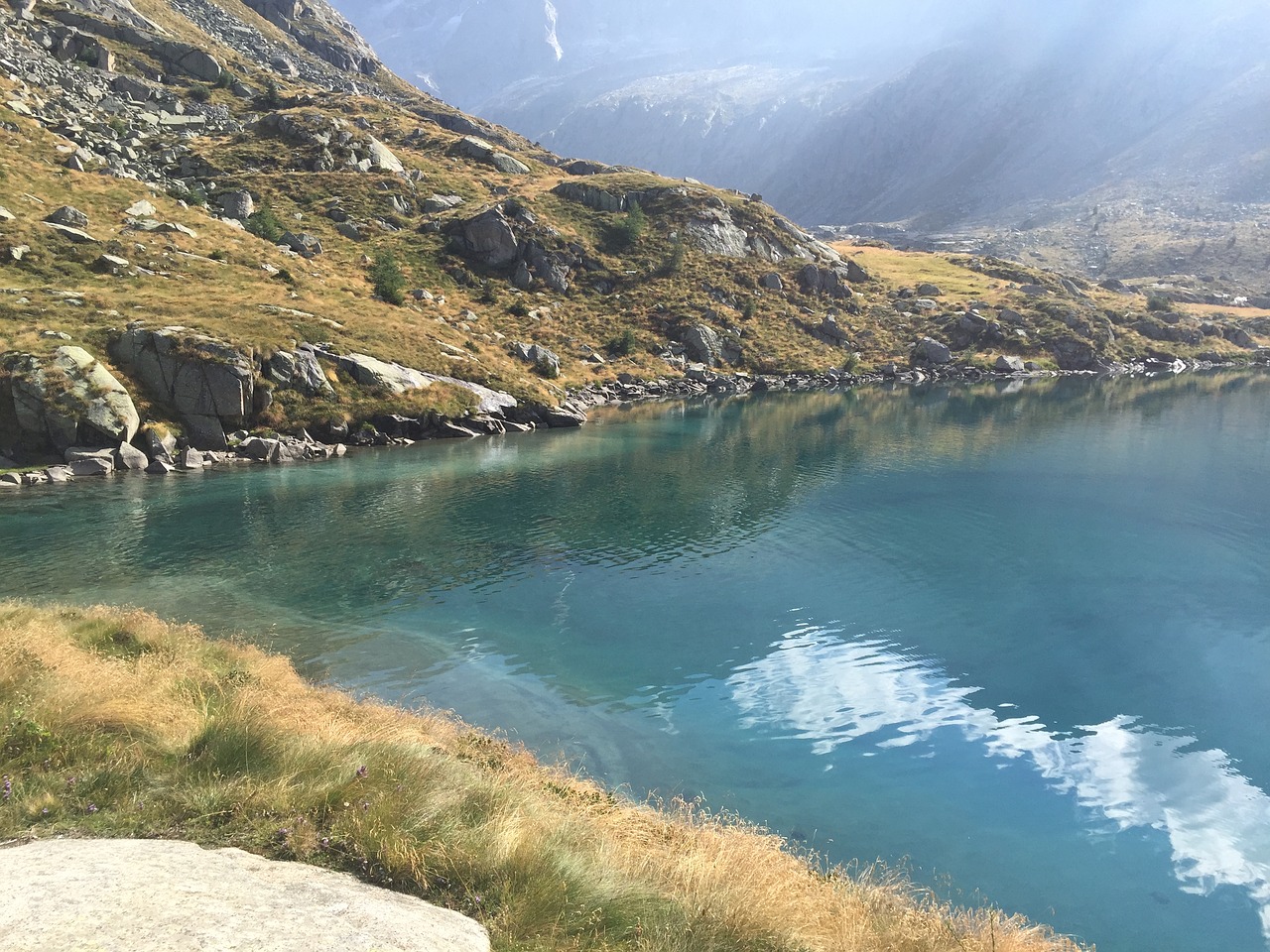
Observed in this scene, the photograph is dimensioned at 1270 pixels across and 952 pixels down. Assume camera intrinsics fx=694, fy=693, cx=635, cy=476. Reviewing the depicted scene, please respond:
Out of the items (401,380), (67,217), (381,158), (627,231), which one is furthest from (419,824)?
(381,158)

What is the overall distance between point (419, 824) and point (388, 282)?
9020 cm

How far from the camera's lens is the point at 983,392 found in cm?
10012

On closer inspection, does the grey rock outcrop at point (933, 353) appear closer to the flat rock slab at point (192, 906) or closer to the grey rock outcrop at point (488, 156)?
the grey rock outcrop at point (488, 156)

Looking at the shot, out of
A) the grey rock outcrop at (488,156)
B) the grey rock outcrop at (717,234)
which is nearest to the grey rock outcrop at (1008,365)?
the grey rock outcrop at (717,234)

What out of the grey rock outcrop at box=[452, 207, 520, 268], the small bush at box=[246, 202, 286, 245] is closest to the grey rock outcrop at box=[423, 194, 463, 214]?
the grey rock outcrop at box=[452, 207, 520, 268]

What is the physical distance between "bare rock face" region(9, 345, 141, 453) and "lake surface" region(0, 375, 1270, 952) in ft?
19.8

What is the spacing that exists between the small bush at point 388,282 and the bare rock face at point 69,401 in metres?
43.5

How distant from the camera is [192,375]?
50.7m

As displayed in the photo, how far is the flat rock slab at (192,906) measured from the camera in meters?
5.46

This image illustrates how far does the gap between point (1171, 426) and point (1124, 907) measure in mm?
72173

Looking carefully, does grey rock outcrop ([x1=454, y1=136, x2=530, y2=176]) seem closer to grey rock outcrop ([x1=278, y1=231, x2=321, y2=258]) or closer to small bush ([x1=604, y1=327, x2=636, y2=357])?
grey rock outcrop ([x1=278, y1=231, x2=321, y2=258])

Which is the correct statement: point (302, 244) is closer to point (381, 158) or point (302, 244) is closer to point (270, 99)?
point (381, 158)

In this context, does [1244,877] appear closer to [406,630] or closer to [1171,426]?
[406,630]

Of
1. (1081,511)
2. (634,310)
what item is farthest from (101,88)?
(1081,511)
